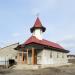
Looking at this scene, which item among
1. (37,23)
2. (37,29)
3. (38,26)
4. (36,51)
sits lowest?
(36,51)

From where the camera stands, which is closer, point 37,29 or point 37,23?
point 37,29

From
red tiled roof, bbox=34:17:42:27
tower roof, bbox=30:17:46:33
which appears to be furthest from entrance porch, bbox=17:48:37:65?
red tiled roof, bbox=34:17:42:27

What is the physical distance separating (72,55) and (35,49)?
174 ft

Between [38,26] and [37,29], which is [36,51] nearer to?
[37,29]

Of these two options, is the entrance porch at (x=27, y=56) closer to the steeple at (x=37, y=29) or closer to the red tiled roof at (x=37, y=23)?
the steeple at (x=37, y=29)

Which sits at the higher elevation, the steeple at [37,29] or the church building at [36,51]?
the steeple at [37,29]

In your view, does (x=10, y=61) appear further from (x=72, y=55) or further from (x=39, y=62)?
(x=72, y=55)

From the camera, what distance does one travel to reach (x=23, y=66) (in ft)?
92.3

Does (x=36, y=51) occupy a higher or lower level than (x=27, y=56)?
higher

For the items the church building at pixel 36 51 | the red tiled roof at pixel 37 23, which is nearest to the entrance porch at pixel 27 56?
the church building at pixel 36 51

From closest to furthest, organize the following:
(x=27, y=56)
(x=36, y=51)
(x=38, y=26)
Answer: (x=36, y=51) → (x=27, y=56) → (x=38, y=26)

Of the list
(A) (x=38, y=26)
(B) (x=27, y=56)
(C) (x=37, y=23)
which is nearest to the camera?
(B) (x=27, y=56)

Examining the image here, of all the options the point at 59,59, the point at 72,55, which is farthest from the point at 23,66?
the point at 72,55

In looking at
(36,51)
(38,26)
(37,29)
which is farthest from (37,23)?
(36,51)
